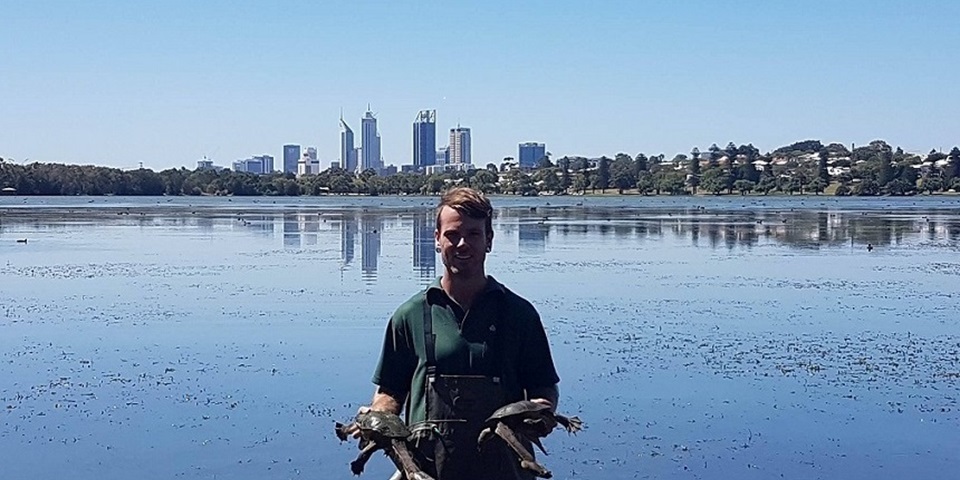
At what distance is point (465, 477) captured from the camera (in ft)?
17.5

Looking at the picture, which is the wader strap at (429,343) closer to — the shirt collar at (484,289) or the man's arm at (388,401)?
the shirt collar at (484,289)

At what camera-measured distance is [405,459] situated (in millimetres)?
5020

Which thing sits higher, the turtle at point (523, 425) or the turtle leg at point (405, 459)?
the turtle at point (523, 425)

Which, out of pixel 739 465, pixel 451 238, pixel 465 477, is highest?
pixel 451 238

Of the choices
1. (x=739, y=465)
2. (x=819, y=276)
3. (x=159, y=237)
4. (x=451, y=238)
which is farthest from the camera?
(x=159, y=237)

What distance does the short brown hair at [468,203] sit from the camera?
5094mm

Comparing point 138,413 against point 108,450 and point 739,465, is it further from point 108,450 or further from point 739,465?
point 739,465

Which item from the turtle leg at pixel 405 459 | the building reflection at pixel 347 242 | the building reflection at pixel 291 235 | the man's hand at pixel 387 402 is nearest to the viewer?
the turtle leg at pixel 405 459

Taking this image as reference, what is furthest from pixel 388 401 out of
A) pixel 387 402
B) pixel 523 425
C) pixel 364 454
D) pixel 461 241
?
pixel 461 241

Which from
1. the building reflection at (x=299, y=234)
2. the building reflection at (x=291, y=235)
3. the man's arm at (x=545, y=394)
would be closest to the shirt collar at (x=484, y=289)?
the man's arm at (x=545, y=394)

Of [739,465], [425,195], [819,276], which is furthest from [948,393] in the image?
[425,195]

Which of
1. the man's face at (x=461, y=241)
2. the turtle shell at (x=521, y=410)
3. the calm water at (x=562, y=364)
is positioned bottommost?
the calm water at (x=562, y=364)

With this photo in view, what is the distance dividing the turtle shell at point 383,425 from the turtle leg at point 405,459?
0.14 feet

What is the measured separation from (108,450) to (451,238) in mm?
8811
